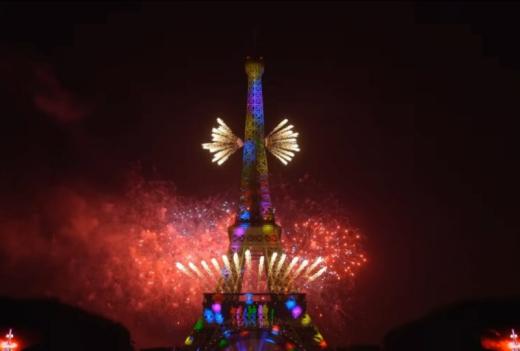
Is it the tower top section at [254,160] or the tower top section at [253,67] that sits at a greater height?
the tower top section at [253,67]

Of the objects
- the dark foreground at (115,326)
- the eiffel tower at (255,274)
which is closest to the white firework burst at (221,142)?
the eiffel tower at (255,274)

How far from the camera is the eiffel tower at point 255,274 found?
36.6 m

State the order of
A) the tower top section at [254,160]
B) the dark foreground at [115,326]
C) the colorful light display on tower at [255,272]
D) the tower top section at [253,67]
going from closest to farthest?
the dark foreground at [115,326]
the colorful light display on tower at [255,272]
the tower top section at [254,160]
the tower top section at [253,67]

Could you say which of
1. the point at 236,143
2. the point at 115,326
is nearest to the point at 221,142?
the point at 236,143

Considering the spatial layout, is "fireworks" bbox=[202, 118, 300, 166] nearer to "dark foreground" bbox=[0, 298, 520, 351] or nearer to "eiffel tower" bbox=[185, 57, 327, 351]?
"eiffel tower" bbox=[185, 57, 327, 351]

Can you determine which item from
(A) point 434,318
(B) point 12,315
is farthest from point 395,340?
(B) point 12,315

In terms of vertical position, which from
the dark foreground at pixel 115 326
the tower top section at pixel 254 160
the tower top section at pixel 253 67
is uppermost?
the tower top section at pixel 253 67

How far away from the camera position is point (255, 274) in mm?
44562

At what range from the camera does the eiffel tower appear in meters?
36.6

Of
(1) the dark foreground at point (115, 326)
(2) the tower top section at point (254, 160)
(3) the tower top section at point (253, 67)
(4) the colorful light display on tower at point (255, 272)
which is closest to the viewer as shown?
(1) the dark foreground at point (115, 326)

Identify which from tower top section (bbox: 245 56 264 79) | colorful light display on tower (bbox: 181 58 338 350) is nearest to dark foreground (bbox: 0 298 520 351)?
colorful light display on tower (bbox: 181 58 338 350)

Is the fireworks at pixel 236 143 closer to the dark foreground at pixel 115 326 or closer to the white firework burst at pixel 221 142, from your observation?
the white firework burst at pixel 221 142

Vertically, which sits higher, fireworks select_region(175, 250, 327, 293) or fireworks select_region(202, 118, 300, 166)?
fireworks select_region(202, 118, 300, 166)

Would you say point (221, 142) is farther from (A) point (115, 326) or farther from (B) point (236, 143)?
(A) point (115, 326)
